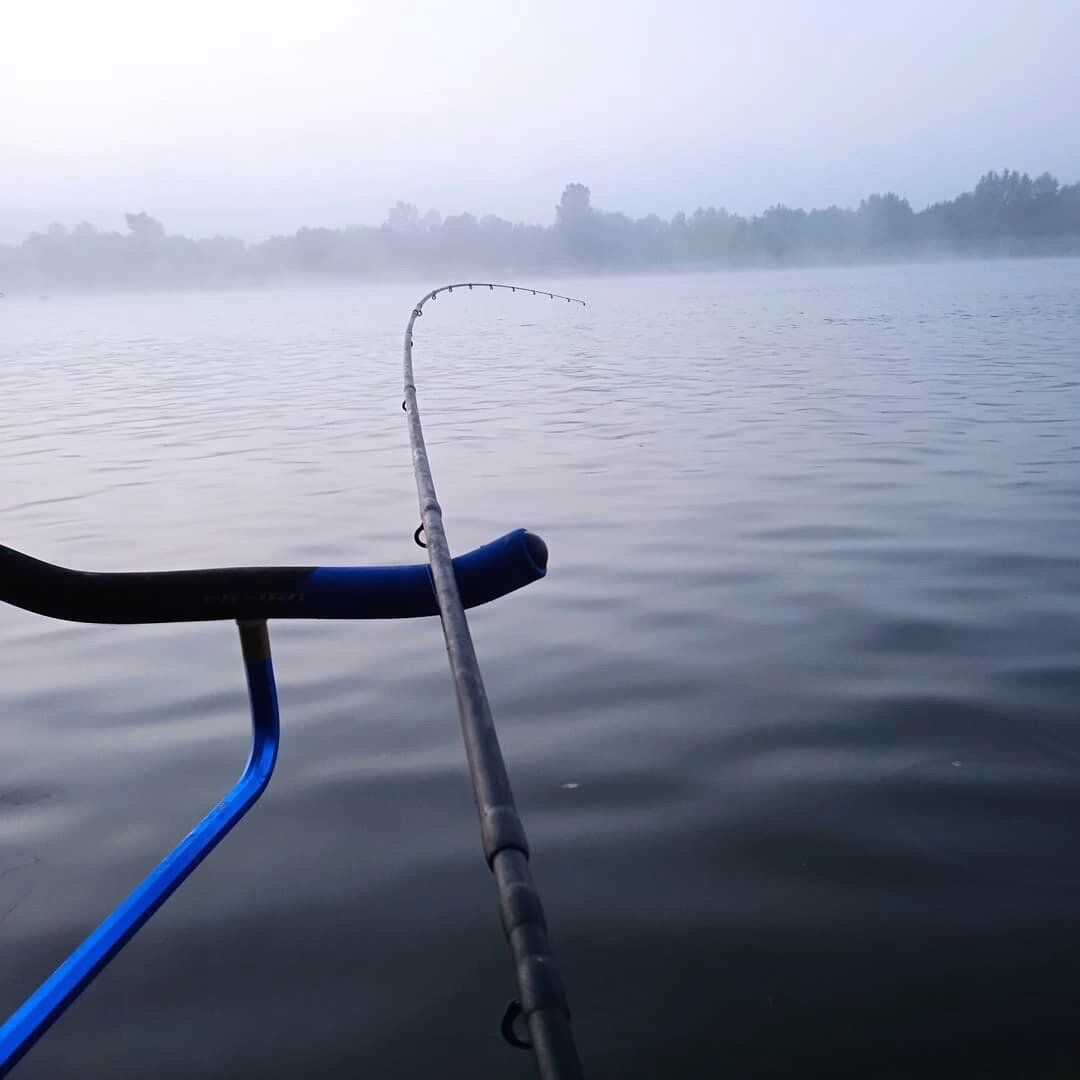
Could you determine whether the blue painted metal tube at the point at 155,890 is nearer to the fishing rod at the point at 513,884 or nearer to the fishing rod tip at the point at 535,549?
the fishing rod tip at the point at 535,549

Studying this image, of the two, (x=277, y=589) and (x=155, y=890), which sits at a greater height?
(x=277, y=589)

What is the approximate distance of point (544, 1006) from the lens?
3.33 feet

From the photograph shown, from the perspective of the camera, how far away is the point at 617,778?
3.70 meters

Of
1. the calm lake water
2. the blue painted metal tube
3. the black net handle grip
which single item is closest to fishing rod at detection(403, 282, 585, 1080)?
the black net handle grip

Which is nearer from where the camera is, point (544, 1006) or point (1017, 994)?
point (544, 1006)

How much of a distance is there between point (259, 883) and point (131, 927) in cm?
123

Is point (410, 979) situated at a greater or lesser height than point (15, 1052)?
lesser

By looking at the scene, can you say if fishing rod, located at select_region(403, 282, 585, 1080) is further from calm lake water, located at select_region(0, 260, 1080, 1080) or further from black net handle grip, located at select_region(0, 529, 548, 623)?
calm lake water, located at select_region(0, 260, 1080, 1080)

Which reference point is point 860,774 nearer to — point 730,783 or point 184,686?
point 730,783

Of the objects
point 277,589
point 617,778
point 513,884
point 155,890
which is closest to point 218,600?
point 277,589

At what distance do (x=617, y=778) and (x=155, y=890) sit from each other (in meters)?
1.93

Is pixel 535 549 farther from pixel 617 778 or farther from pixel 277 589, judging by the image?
pixel 617 778

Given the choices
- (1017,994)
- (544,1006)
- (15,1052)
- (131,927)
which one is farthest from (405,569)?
(1017,994)

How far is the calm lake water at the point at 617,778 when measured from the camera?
2512 millimetres
